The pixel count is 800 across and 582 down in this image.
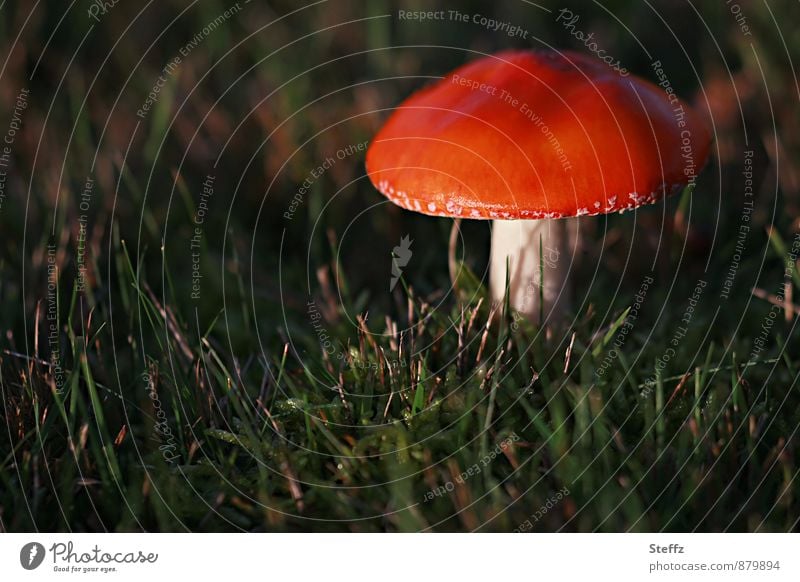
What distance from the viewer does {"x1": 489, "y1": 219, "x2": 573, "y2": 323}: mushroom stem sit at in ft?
7.41

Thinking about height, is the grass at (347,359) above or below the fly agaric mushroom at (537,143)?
below

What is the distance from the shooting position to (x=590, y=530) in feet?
5.52

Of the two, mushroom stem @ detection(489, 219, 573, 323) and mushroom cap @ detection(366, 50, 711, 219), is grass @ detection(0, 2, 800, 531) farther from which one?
mushroom cap @ detection(366, 50, 711, 219)

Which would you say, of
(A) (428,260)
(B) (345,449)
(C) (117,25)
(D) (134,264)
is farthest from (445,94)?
(C) (117,25)

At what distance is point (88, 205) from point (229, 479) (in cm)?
157

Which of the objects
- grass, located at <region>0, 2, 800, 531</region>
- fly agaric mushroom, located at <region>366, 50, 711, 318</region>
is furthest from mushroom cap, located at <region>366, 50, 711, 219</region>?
grass, located at <region>0, 2, 800, 531</region>

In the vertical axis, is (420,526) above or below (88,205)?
below

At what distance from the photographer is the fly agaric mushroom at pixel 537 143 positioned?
1705 millimetres

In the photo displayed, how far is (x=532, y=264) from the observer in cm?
229

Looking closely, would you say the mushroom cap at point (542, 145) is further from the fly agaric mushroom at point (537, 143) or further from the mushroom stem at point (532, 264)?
the mushroom stem at point (532, 264)

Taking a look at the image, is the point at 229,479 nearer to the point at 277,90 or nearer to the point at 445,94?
the point at 445,94

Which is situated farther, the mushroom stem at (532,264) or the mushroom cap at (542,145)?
the mushroom stem at (532,264)

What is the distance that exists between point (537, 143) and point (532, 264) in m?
0.65

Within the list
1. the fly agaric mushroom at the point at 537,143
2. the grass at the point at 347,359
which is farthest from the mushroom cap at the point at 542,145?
the grass at the point at 347,359
